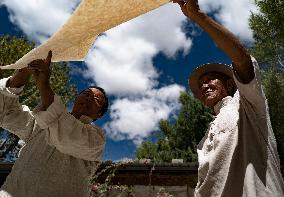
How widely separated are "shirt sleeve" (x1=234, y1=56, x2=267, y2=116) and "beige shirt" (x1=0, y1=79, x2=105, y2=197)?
40.1 inches

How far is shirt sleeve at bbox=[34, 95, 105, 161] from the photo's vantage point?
92.1 inches

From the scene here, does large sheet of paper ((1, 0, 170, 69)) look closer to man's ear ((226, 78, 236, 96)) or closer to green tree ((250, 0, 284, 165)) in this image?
man's ear ((226, 78, 236, 96))

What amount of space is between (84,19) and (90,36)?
309 millimetres

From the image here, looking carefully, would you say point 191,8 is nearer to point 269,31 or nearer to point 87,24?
point 87,24

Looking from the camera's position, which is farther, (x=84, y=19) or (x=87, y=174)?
(x=87, y=174)

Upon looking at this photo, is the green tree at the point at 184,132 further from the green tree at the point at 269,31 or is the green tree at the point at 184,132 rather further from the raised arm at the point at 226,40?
the raised arm at the point at 226,40

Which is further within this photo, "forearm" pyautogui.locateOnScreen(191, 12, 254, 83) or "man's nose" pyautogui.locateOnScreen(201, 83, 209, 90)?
"man's nose" pyautogui.locateOnScreen(201, 83, 209, 90)

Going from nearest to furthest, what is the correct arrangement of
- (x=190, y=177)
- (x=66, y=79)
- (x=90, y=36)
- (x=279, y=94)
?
(x=90, y=36) < (x=190, y=177) < (x=279, y=94) < (x=66, y=79)

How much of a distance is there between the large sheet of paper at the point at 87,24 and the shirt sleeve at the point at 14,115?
185 millimetres

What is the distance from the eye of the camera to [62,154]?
248 centimetres

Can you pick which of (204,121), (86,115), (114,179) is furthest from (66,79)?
(86,115)

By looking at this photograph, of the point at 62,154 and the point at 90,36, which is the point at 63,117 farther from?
the point at 90,36

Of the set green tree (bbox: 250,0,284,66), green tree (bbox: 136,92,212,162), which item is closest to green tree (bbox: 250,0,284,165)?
green tree (bbox: 250,0,284,66)

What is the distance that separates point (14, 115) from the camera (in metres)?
2.78
